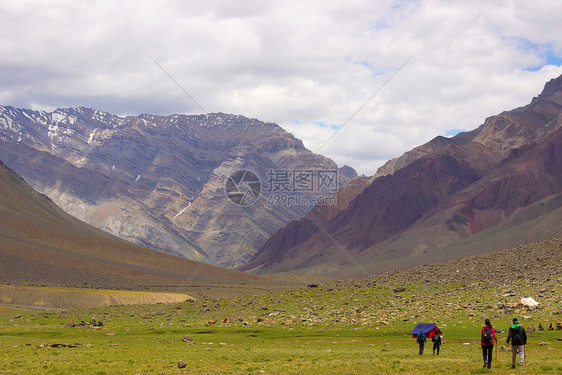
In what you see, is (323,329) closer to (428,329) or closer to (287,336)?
(287,336)

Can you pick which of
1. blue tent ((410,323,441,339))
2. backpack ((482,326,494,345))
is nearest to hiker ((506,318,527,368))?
backpack ((482,326,494,345))

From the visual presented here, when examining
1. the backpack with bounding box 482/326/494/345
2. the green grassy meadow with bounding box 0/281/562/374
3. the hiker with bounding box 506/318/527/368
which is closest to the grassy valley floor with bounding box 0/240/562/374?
the green grassy meadow with bounding box 0/281/562/374

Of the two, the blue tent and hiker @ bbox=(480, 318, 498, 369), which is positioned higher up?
the blue tent

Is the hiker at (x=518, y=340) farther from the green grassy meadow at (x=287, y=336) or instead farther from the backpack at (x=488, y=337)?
the backpack at (x=488, y=337)

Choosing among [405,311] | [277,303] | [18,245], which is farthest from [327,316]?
[18,245]

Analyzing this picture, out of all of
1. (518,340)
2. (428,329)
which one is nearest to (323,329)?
(428,329)

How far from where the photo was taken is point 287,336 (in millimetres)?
55719

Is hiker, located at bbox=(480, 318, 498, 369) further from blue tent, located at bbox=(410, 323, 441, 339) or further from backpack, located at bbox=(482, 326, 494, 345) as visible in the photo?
blue tent, located at bbox=(410, 323, 441, 339)

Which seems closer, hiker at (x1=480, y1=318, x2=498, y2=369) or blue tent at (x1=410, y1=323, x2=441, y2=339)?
hiker at (x1=480, y1=318, x2=498, y2=369)

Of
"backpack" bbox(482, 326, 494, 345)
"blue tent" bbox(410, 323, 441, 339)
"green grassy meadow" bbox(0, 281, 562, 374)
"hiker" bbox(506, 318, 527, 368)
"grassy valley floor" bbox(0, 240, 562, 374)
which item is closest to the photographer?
"hiker" bbox(506, 318, 527, 368)

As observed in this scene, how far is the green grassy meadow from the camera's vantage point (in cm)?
3447

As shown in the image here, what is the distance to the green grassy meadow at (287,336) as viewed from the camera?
3447cm

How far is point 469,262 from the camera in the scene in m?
82.3

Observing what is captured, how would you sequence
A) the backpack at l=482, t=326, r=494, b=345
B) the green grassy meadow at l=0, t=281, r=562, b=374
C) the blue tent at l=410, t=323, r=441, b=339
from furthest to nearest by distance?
the blue tent at l=410, t=323, r=441, b=339 → the green grassy meadow at l=0, t=281, r=562, b=374 → the backpack at l=482, t=326, r=494, b=345
